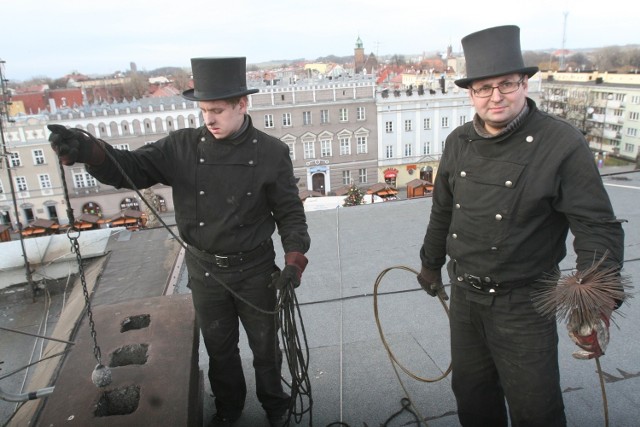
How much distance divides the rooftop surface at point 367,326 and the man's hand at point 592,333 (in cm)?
81

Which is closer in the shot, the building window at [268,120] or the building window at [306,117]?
the building window at [268,120]

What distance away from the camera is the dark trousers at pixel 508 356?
6.01 ft

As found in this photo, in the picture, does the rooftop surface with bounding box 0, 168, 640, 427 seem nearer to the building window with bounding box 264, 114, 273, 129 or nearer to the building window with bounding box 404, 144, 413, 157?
the building window with bounding box 264, 114, 273, 129

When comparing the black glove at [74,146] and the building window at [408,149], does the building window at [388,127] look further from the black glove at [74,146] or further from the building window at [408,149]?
the black glove at [74,146]

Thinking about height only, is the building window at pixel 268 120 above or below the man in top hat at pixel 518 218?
below

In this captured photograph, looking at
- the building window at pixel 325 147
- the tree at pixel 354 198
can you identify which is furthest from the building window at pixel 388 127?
the tree at pixel 354 198

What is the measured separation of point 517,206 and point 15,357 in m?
3.83

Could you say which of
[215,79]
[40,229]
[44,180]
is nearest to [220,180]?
[215,79]

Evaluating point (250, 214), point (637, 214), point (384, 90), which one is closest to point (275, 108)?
point (384, 90)

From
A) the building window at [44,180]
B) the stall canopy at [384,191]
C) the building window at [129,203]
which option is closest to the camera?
the stall canopy at [384,191]

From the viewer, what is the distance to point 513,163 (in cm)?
179

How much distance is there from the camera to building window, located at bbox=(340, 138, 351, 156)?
28.6m

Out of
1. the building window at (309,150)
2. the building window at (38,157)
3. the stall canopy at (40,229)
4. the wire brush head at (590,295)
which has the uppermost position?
the wire brush head at (590,295)

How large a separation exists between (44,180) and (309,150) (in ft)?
46.4
